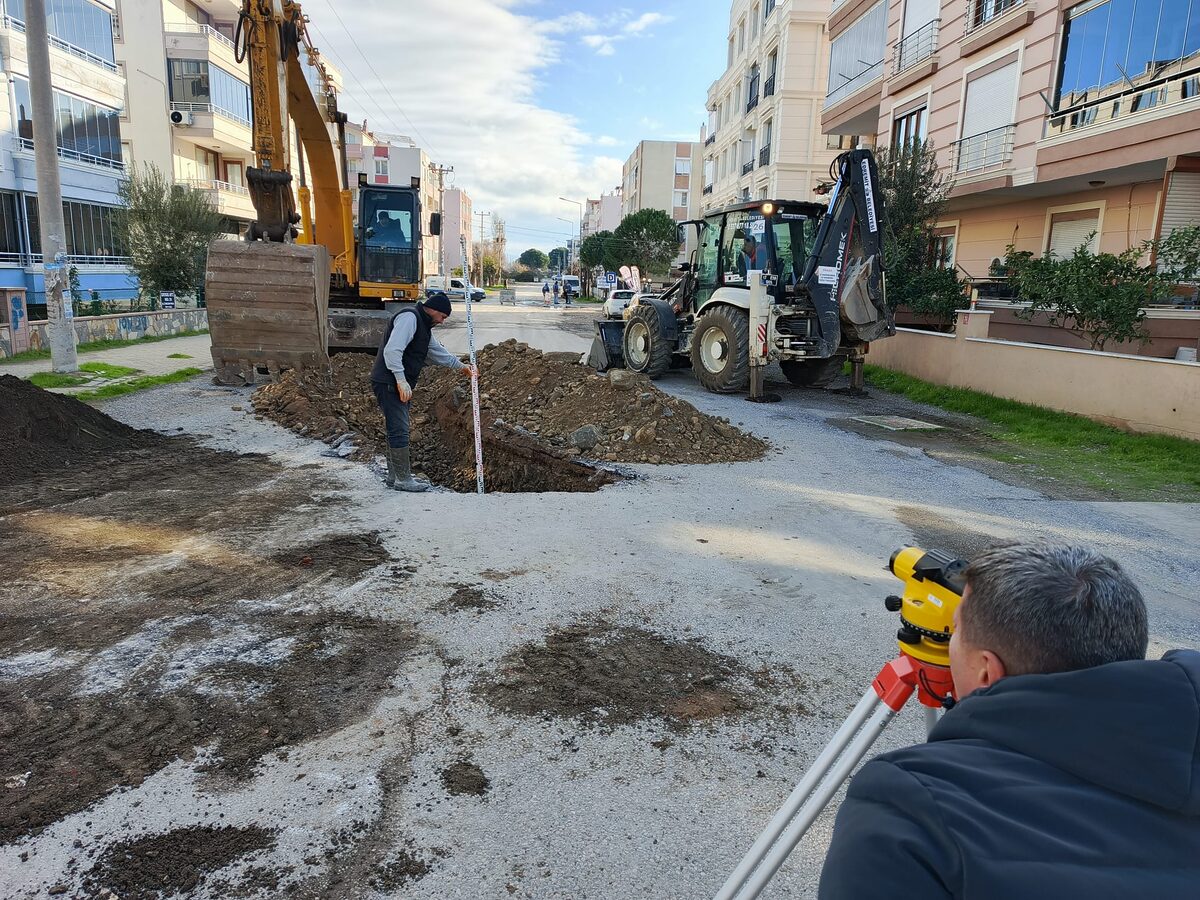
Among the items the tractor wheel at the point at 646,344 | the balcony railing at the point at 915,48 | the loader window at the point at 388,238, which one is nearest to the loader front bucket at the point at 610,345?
the tractor wheel at the point at 646,344

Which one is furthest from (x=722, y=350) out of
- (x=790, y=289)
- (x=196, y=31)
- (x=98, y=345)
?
(x=196, y=31)

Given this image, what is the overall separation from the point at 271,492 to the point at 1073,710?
6782 mm

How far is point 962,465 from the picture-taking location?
9.05m

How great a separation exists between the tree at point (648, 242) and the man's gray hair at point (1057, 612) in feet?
174

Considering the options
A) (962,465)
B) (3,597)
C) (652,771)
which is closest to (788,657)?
(652,771)

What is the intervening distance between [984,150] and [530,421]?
13927 millimetres

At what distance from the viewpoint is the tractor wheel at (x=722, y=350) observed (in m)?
12.7

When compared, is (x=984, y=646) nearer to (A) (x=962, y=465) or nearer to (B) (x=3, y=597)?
(B) (x=3, y=597)

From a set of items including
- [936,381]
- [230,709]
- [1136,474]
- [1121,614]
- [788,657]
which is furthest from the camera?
[936,381]

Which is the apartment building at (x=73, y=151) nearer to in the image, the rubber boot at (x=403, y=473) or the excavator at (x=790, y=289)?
the excavator at (x=790, y=289)

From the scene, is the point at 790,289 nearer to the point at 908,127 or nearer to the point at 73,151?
the point at 908,127

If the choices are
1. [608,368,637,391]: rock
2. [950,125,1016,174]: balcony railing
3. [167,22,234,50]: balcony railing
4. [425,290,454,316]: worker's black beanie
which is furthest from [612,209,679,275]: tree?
[425,290,454,316]: worker's black beanie

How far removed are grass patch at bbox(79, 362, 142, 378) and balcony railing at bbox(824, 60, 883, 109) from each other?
2142cm

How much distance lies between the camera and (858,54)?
24.8 metres
